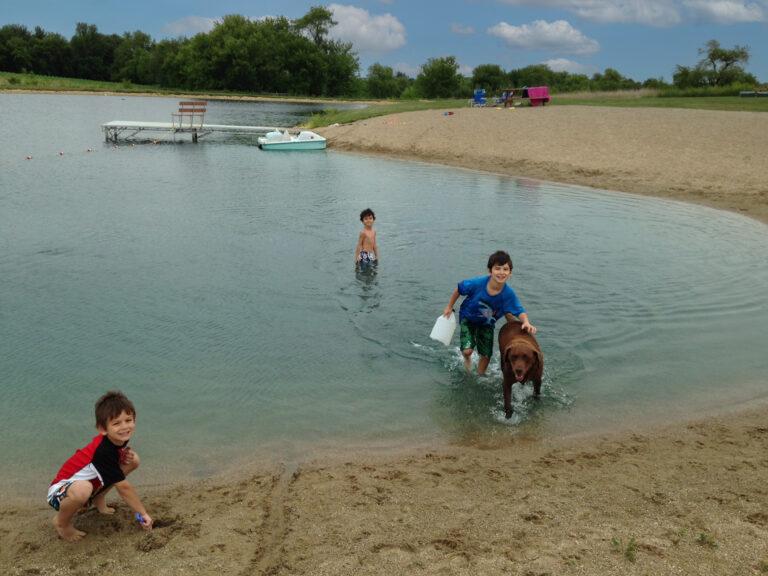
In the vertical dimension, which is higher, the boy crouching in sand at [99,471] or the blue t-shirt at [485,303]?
the blue t-shirt at [485,303]

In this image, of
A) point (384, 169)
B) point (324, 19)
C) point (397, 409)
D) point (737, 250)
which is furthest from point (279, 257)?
point (324, 19)

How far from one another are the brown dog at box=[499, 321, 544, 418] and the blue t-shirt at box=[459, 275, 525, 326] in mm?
312

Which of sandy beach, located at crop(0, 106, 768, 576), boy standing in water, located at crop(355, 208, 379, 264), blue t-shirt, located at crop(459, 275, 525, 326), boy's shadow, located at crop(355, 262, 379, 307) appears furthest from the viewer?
boy standing in water, located at crop(355, 208, 379, 264)

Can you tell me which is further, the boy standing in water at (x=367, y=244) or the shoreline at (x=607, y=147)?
the shoreline at (x=607, y=147)

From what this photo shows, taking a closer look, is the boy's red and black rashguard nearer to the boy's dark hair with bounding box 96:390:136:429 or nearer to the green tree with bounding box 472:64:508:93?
the boy's dark hair with bounding box 96:390:136:429

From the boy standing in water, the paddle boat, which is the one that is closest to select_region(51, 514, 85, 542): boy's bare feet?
the boy standing in water

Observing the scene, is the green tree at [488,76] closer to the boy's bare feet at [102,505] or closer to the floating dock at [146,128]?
the floating dock at [146,128]

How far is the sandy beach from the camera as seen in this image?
14.3ft

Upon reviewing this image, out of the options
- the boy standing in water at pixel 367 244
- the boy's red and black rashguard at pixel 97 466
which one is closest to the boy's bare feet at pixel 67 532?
the boy's red and black rashguard at pixel 97 466

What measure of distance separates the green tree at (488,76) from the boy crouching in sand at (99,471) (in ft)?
288

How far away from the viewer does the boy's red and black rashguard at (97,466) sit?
4.67m

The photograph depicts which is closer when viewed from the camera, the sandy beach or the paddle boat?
the sandy beach

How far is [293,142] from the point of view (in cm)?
3291

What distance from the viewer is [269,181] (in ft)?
76.6
